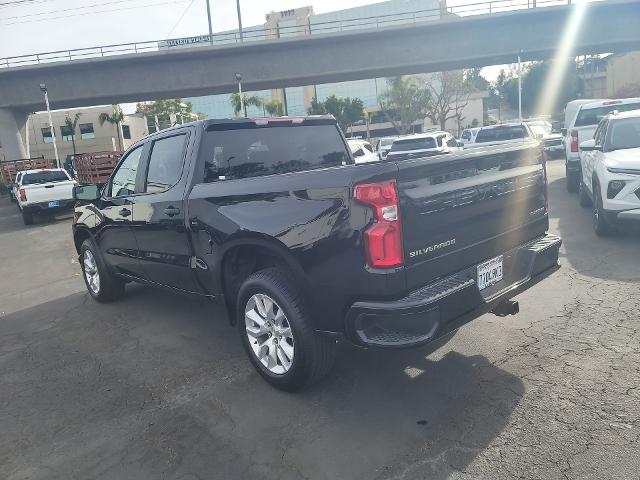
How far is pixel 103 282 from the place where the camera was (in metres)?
6.21

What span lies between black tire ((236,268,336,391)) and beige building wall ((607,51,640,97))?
62855 mm

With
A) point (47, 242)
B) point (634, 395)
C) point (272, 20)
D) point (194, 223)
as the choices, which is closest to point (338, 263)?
point (194, 223)

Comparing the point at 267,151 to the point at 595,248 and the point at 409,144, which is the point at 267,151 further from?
the point at 409,144

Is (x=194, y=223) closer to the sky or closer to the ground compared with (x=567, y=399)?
closer to the sky

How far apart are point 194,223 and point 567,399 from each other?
2.96 meters

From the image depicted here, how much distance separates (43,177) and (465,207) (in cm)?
1751

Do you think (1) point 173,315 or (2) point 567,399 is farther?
(1) point 173,315

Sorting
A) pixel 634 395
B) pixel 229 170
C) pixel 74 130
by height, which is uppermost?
pixel 74 130

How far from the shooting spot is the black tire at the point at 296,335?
3.37 m

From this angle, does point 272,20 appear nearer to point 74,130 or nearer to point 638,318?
point 74,130

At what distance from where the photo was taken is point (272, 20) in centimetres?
12438

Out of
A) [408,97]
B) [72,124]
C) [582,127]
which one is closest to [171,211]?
[582,127]

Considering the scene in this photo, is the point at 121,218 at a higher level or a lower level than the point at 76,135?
lower

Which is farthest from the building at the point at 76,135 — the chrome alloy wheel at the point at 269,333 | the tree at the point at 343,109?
the chrome alloy wheel at the point at 269,333
